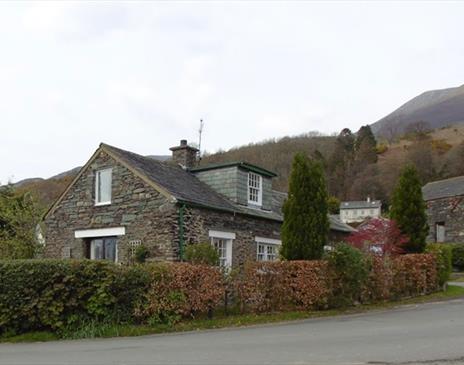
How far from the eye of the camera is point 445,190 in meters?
41.5

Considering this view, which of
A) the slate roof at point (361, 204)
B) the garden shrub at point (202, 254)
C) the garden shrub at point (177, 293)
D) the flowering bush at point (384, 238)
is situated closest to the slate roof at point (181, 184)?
the garden shrub at point (202, 254)

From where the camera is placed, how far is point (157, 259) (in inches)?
757

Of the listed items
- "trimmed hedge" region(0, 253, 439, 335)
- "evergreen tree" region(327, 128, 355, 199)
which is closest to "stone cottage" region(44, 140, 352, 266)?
"trimmed hedge" region(0, 253, 439, 335)

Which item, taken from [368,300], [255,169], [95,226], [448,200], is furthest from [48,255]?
[448,200]

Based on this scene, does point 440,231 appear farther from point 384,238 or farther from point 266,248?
point 266,248

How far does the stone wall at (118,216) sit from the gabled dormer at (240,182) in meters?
3.86

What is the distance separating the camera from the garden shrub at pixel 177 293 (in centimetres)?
1419

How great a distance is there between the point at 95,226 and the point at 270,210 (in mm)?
7689

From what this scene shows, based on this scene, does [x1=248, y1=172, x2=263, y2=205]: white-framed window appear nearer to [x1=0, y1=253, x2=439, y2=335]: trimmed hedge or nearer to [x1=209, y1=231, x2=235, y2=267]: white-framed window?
[x1=209, y1=231, x2=235, y2=267]: white-framed window

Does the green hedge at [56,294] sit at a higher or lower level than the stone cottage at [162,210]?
lower

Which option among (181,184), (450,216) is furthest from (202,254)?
(450,216)

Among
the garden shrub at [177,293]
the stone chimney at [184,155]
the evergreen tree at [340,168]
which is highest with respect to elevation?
the evergreen tree at [340,168]

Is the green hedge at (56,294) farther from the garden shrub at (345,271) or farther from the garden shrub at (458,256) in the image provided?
Answer: the garden shrub at (458,256)

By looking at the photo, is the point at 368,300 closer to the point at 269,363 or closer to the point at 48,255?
the point at 269,363
